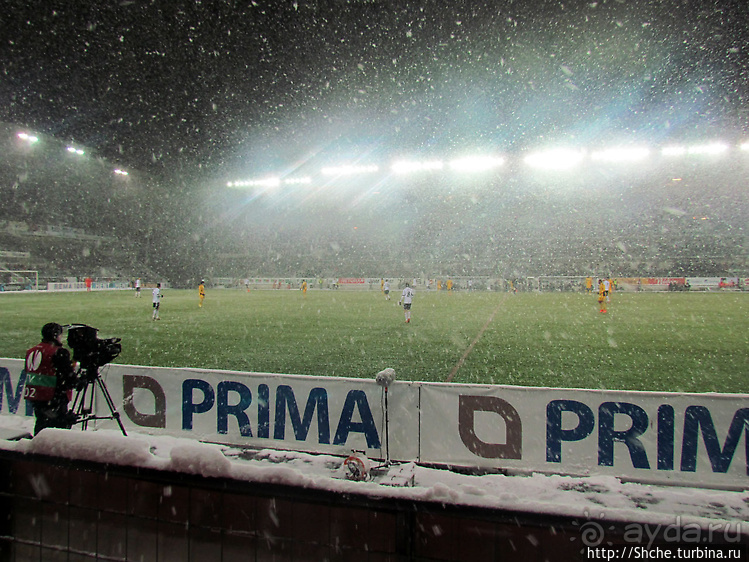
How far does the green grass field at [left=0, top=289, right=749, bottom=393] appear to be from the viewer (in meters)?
8.27

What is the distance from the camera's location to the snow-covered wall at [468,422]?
168 inches

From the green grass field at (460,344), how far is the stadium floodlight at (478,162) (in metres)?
28.3

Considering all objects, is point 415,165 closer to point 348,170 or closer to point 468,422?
point 348,170

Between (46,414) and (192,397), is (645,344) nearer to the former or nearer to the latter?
(192,397)

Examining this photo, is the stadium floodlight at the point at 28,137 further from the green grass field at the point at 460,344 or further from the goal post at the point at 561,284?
the goal post at the point at 561,284

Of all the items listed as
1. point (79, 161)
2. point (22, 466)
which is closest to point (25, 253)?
point (79, 161)

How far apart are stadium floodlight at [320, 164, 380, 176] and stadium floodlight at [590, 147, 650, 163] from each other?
21.7m

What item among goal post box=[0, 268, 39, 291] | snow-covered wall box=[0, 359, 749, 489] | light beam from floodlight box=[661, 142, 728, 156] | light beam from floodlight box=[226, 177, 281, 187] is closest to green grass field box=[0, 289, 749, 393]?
snow-covered wall box=[0, 359, 749, 489]

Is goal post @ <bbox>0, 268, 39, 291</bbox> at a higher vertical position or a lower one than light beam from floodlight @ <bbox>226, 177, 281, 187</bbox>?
lower

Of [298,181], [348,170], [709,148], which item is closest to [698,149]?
[709,148]

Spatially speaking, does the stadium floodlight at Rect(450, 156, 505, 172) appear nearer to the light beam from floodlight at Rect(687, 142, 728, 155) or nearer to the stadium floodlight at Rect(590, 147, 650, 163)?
the stadium floodlight at Rect(590, 147, 650, 163)

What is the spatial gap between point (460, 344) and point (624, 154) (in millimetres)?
38399

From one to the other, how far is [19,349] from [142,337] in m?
2.77

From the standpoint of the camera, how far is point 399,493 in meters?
1.39
